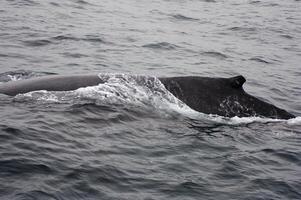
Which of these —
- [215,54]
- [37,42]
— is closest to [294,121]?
[215,54]

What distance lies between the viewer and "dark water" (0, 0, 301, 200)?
706 centimetres

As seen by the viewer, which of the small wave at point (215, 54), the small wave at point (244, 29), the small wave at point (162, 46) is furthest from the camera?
the small wave at point (244, 29)

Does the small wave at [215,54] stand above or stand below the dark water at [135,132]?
below

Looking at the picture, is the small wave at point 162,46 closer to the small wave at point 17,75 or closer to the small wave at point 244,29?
the small wave at point 244,29

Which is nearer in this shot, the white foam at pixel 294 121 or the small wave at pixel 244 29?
the white foam at pixel 294 121

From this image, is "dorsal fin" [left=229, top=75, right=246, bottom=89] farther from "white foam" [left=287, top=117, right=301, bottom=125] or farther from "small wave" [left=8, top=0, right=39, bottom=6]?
"small wave" [left=8, top=0, right=39, bottom=6]

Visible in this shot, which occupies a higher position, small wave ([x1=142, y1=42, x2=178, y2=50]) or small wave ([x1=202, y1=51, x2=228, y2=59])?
small wave ([x1=142, y1=42, x2=178, y2=50])

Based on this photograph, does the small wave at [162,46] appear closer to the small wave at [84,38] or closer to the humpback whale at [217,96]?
the small wave at [84,38]

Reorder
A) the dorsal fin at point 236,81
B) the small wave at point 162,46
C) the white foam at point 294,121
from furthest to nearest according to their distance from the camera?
the small wave at point 162,46, the white foam at point 294,121, the dorsal fin at point 236,81

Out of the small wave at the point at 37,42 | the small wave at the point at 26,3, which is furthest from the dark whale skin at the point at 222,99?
the small wave at the point at 26,3

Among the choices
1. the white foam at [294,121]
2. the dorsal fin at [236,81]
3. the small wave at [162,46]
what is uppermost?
the dorsal fin at [236,81]

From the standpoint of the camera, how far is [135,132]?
8953mm

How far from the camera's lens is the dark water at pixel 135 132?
23.2 feet

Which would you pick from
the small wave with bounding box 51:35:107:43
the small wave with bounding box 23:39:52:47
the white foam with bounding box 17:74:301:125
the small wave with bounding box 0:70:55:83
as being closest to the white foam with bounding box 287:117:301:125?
the white foam with bounding box 17:74:301:125
